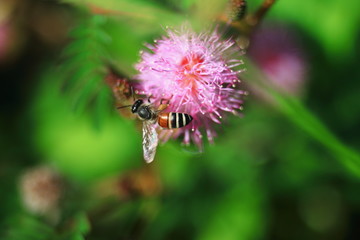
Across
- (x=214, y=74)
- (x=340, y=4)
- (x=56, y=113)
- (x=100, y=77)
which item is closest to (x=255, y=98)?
(x=214, y=74)

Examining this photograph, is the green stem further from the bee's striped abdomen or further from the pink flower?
the bee's striped abdomen

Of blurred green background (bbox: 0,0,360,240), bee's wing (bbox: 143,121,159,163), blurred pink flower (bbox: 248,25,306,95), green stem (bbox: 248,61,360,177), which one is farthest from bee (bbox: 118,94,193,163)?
blurred pink flower (bbox: 248,25,306,95)

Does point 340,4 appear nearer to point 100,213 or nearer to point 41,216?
point 100,213

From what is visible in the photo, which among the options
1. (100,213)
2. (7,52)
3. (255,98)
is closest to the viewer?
(255,98)

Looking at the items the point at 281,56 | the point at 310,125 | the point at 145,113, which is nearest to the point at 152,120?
the point at 145,113

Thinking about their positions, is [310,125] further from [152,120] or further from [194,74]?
[152,120]

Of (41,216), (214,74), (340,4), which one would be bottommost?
(41,216)

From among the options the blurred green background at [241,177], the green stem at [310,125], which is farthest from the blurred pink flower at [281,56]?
the green stem at [310,125]
